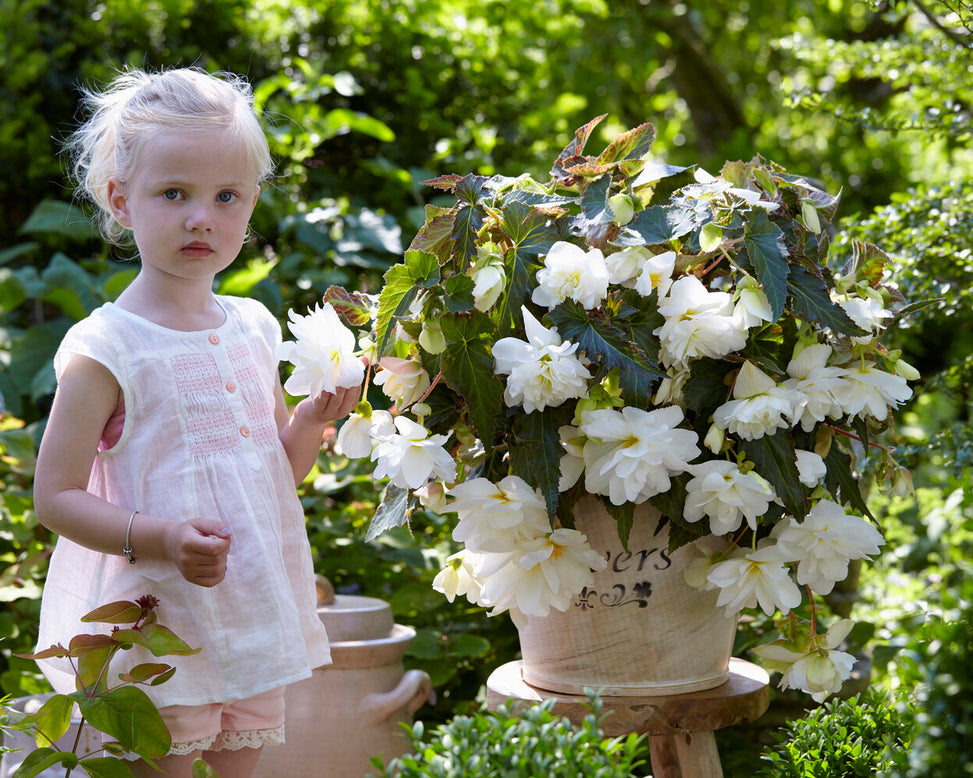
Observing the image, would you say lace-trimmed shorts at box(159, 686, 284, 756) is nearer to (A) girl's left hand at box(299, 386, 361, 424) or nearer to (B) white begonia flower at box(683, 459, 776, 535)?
(A) girl's left hand at box(299, 386, 361, 424)

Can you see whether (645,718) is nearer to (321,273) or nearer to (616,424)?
(616,424)

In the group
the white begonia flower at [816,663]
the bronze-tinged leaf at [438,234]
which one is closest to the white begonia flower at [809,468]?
the white begonia flower at [816,663]

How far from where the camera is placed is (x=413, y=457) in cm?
126

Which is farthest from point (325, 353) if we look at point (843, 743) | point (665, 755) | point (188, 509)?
point (843, 743)

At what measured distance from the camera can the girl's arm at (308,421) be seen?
1.48 m

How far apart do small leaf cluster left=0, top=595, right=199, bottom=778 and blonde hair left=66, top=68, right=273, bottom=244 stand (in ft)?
2.17

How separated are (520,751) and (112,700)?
0.60 meters

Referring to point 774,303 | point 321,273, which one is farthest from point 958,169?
point 774,303

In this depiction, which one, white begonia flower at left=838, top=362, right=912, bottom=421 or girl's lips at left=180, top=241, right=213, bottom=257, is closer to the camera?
white begonia flower at left=838, top=362, right=912, bottom=421

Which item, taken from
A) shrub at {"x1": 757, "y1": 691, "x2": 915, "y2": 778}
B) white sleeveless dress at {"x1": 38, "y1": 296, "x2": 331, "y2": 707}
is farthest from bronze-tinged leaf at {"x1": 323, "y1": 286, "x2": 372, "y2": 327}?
shrub at {"x1": 757, "y1": 691, "x2": 915, "y2": 778}

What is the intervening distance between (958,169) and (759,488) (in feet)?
20.3

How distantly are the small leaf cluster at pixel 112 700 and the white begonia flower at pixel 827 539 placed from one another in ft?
2.64

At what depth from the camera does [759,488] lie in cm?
122

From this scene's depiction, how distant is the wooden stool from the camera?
1.33m
